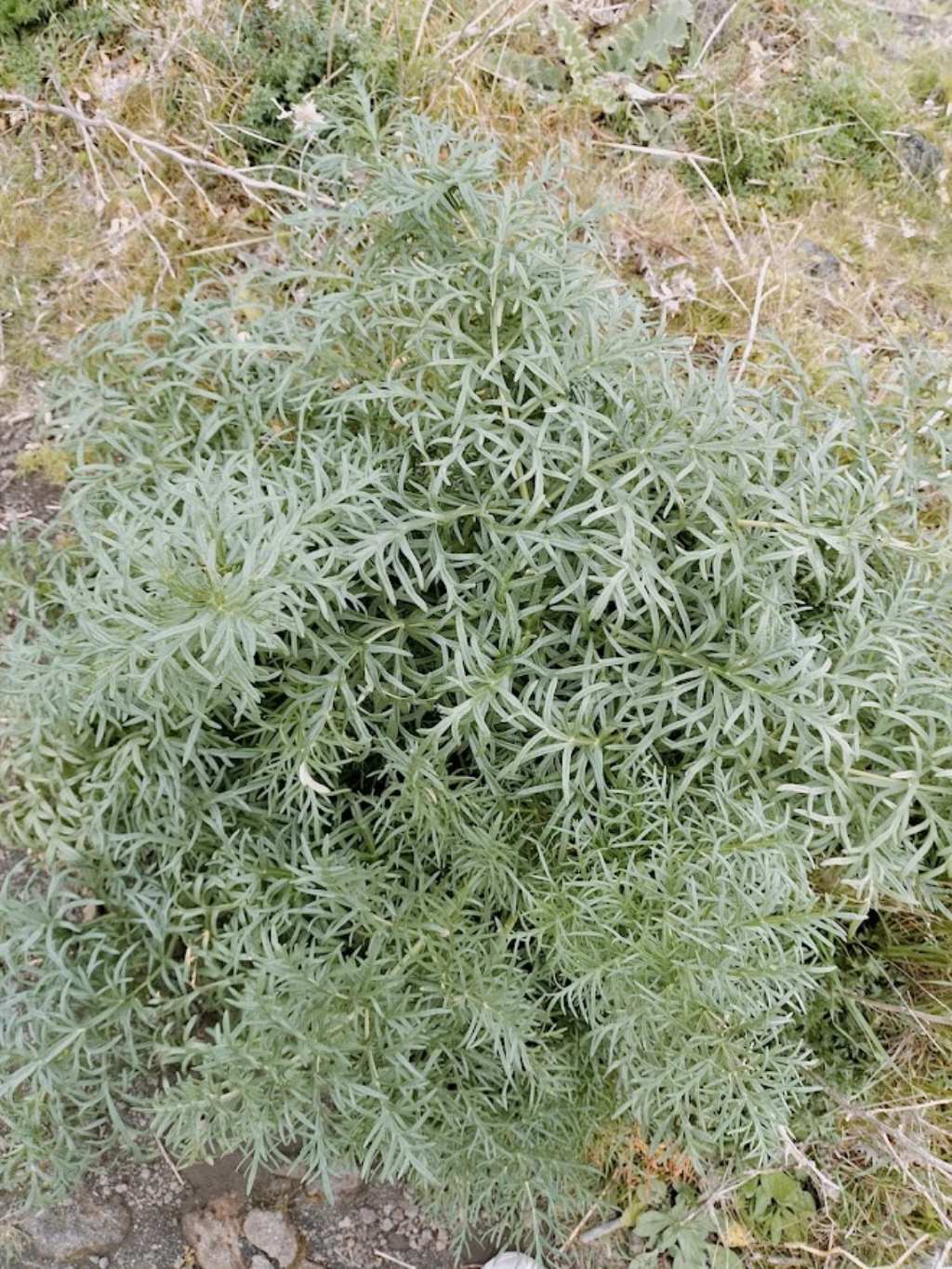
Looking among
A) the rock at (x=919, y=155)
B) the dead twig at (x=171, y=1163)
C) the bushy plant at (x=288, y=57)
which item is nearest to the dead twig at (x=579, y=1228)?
Answer: the dead twig at (x=171, y=1163)

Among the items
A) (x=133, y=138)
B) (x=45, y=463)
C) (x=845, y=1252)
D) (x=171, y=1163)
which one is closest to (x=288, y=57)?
(x=133, y=138)

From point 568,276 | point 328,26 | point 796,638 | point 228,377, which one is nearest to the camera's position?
point 796,638

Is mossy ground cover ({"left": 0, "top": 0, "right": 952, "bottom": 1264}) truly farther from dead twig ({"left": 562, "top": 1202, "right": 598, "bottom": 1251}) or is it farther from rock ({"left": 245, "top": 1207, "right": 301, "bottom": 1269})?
rock ({"left": 245, "top": 1207, "right": 301, "bottom": 1269})

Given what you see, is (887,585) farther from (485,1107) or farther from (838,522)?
(485,1107)

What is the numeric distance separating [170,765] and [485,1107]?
1.23m

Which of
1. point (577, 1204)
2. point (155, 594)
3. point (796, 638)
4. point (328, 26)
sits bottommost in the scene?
point (577, 1204)

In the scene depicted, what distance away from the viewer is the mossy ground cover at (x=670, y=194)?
314 cm

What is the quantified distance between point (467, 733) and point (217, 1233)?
176 cm

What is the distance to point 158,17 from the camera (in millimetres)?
3928

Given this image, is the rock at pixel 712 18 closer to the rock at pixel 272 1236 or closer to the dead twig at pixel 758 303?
the dead twig at pixel 758 303

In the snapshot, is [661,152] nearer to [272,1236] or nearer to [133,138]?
[133,138]

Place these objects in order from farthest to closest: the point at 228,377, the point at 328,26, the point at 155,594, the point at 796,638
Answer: the point at 328,26 → the point at 228,377 → the point at 796,638 → the point at 155,594

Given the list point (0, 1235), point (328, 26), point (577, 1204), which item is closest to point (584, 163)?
point (328, 26)

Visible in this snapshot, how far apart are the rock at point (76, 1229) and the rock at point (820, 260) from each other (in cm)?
415
